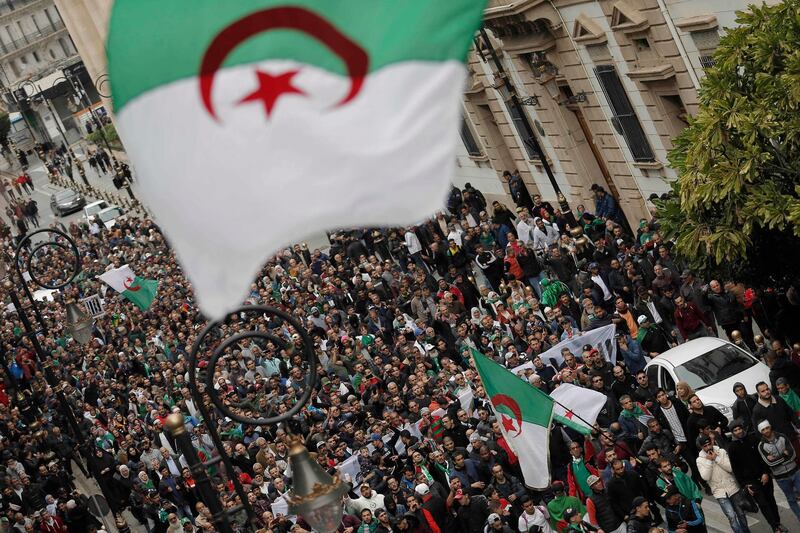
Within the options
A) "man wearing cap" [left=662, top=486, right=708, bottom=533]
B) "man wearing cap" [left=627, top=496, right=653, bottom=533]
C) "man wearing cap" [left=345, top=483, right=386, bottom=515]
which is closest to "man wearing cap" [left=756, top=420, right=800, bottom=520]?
"man wearing cap" [left=662, top=486, right=708, bottom=533]

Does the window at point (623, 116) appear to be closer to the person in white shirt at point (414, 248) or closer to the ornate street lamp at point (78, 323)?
the person in white shirt at point (414, 248)

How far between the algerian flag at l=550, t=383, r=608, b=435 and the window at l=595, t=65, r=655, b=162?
40.8 ft

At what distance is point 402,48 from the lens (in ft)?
26.4

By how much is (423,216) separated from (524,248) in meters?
19.0

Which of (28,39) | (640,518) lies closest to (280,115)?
(640,518)

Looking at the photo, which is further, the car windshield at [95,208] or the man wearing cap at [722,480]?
the car windshield at [95,208]

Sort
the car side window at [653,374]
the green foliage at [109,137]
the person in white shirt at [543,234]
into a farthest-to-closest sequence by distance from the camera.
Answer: the green foliage at [109,137], the person in white shirt at [543,234], the car side window at [653,374]

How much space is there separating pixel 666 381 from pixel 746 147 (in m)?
3.59

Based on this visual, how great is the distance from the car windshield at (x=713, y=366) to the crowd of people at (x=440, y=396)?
1.62 feet

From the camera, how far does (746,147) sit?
18359 millimetres

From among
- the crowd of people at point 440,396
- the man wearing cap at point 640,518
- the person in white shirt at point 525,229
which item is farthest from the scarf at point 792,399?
the person in white shirt at point 525,229

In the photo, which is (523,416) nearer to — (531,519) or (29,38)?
(531,519)

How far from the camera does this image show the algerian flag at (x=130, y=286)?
121 feet

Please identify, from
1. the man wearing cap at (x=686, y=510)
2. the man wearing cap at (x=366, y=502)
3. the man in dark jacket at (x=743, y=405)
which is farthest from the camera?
the man wearing cap at (x=366, y=502)
